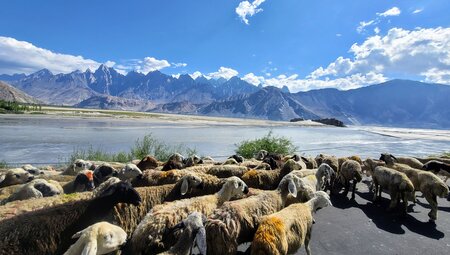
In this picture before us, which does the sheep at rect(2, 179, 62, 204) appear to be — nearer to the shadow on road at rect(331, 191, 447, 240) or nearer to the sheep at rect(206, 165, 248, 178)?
the sheep at rect(206, 165, 248, 178)

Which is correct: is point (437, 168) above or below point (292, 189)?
below

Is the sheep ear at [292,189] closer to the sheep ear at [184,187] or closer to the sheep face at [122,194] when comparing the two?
the sheep ear at [184,187]

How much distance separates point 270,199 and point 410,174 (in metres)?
6.71

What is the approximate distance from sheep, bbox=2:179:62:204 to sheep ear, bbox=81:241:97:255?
4881 millimetres

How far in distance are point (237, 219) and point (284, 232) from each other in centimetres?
104

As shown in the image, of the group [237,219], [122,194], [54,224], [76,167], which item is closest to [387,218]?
[237,219]

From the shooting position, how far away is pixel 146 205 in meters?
8.20

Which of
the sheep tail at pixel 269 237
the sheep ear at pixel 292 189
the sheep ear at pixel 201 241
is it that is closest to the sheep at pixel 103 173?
the sheep ear at pixel 292 189

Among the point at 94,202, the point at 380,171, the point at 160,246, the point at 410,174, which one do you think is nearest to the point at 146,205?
the point at 94,202

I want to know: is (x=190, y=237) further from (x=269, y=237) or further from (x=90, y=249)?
(x=90, y=249)

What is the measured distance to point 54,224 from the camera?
6.35 metres

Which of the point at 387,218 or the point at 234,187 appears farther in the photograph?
the point at 387,218

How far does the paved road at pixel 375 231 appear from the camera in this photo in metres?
8.14

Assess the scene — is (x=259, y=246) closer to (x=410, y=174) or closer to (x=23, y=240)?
(x=23, y=240)
